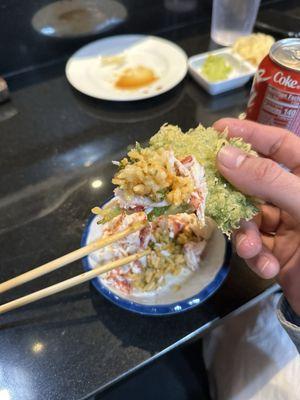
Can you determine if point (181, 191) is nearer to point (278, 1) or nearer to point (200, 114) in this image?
point (200, 114)

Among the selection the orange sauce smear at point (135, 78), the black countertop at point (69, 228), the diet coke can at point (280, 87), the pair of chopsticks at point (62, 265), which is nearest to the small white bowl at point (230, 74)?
the black countertop at point (69, 228)

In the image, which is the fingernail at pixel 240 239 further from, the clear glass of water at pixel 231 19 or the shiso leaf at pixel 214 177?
the clear glass of water at pixel 231 19

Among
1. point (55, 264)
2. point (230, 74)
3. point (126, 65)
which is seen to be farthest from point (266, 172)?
point (126, 65)

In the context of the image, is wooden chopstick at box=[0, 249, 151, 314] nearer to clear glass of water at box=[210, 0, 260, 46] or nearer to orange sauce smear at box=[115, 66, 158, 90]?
orange sauce smear at box=[115, 66, 158, 90]

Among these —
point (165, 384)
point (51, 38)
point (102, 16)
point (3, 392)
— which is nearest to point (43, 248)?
point (3, 392)

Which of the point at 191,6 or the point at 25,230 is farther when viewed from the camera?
the point at 191,6
